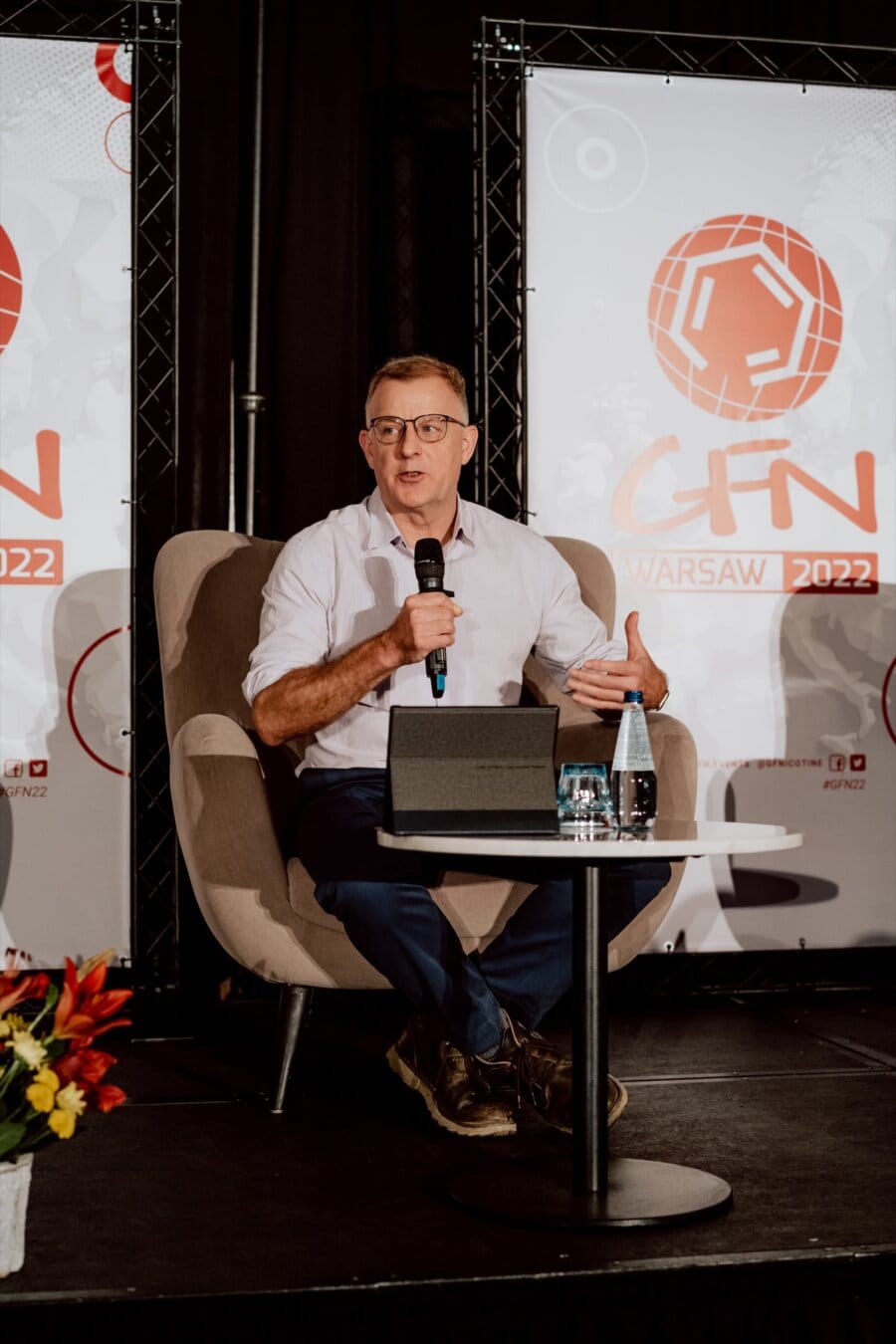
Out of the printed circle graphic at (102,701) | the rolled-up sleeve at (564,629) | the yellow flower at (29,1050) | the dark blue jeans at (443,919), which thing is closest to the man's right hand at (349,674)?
the dark blue jeans at (443,919)

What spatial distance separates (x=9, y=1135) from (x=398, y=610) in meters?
1.26

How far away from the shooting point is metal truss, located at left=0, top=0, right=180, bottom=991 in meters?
3.46

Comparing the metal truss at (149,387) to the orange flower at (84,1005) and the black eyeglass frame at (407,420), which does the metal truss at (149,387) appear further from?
the orange flower at (84,1005)

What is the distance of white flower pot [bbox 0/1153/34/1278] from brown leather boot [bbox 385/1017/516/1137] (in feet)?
2.67

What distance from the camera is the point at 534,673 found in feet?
9.64

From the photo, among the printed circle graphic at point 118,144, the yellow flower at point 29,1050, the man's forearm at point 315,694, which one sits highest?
the printed circle graphic at point 118,144

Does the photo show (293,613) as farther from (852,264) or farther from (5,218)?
(852,264)

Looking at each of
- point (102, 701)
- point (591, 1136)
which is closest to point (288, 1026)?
point (591, 1136)

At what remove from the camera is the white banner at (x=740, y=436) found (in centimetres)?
361

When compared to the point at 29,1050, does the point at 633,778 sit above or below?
above

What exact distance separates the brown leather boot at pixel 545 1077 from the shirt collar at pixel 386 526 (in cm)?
89

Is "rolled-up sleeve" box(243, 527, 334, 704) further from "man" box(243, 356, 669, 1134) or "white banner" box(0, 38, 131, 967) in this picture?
"white banner" box(0, 38, 131, 967)

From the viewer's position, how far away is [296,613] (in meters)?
2.53

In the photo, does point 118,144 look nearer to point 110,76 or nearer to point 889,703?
point 110,76
